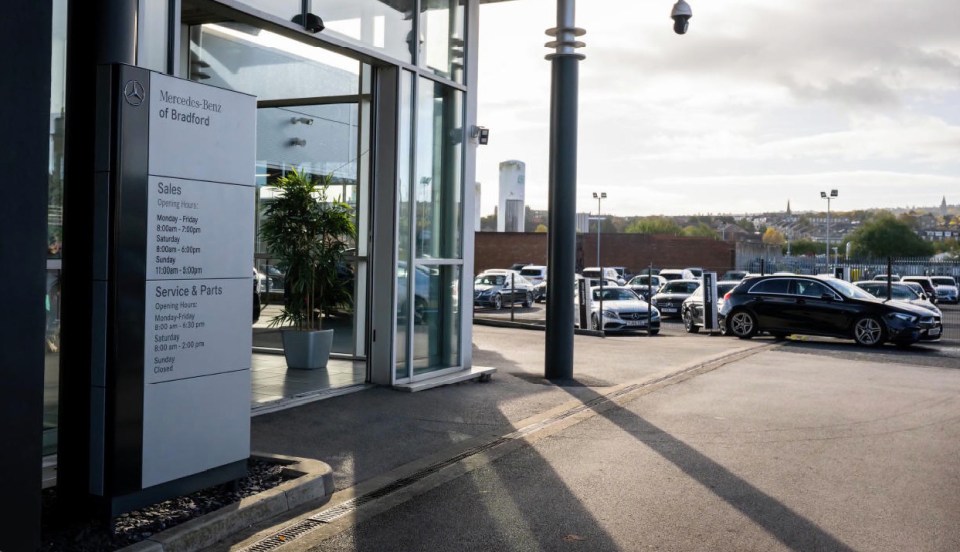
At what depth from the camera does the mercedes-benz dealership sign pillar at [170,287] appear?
5164 millimetres

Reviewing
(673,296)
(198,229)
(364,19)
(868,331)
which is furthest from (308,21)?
(673,296)

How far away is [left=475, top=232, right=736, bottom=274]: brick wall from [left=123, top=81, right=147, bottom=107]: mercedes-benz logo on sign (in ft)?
208

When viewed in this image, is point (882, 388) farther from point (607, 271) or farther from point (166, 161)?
point (607, 271)

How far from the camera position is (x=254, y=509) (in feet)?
18.7

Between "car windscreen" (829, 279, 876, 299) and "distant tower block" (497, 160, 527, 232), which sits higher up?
"distant tower block" (497, 160, 527, 232)

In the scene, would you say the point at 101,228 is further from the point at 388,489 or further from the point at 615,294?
the point at 615,294

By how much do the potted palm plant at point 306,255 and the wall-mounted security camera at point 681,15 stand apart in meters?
4.88

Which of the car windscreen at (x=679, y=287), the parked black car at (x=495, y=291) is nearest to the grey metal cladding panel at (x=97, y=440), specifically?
the car windscreen at (x=679, y=287)

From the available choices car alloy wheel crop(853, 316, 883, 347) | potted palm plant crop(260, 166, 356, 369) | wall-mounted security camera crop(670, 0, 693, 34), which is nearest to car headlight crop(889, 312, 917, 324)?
car alloy wheel crop(853, 316, 883, 347)

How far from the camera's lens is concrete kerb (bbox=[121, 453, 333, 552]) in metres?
5.03

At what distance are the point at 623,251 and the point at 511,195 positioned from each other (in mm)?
13426

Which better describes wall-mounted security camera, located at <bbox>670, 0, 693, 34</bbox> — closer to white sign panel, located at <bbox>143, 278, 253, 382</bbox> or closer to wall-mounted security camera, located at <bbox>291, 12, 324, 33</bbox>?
wall-mounted security camera, located at <bbox>291, 12, 324, 33</bbox>

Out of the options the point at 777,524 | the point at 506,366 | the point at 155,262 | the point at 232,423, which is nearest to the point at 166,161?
the point at 155,262

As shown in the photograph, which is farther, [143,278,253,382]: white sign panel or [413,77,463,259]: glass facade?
[413,77,463,259]: glass facade
